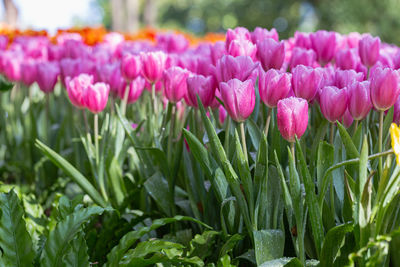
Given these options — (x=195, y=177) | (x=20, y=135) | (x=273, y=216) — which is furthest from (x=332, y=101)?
(x=20, y=135)

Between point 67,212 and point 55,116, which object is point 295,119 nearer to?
point 67,212

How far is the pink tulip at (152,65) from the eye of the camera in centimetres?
181

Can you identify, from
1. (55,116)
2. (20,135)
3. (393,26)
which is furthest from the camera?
(393,26)

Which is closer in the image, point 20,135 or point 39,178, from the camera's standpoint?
point 39,178

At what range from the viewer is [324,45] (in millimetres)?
2012

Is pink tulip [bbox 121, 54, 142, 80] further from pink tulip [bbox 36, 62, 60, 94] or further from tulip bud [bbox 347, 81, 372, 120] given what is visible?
tulip bud [bbox 347, 81, 372, 120]

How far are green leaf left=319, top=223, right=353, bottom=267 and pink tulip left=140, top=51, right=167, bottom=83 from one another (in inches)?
34.7

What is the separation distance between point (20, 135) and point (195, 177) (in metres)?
1.38

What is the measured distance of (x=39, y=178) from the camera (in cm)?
245

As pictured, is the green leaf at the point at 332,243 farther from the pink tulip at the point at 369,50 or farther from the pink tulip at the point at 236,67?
the pink tulip at the point at 369,50

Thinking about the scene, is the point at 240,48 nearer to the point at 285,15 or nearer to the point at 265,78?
the point at 265,78

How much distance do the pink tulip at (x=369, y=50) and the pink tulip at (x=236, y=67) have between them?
1.88ft

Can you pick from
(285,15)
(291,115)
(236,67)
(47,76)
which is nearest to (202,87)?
(236,67)

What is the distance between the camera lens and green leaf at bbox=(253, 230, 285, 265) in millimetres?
1256
